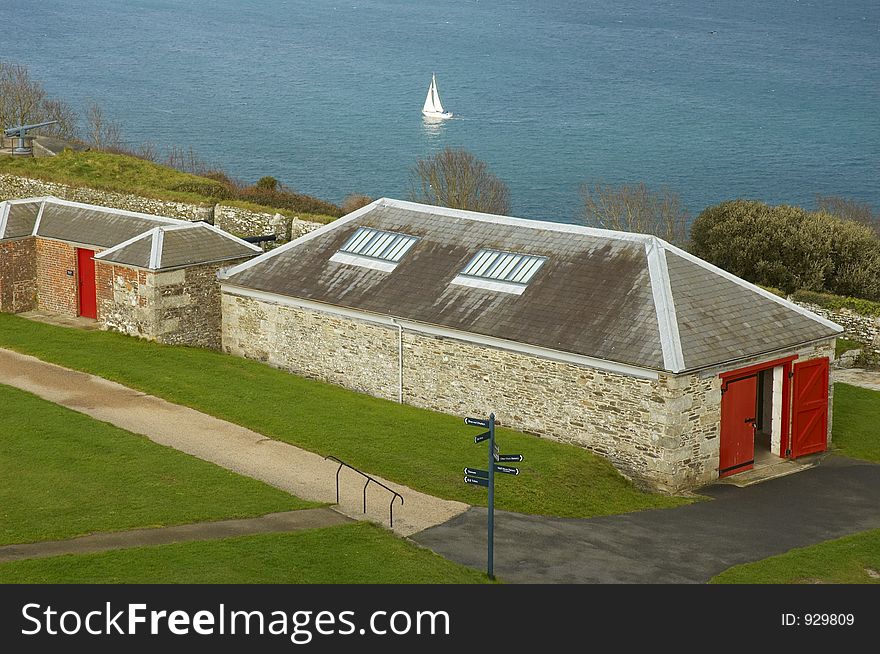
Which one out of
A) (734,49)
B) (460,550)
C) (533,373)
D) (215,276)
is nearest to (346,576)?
(460,550)

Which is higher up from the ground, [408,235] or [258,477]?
[408,235]

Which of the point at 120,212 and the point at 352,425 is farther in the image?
the point at 120,212

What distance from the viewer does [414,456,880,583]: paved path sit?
18969mm

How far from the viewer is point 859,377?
1275 inches

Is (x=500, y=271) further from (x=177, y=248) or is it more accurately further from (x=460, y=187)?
(x=460, y=187)

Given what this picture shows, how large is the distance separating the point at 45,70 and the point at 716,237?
11326 cm

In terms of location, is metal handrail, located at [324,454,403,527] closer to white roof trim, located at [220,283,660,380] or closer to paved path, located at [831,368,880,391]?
white roof trim, located at [220,283,660,380]

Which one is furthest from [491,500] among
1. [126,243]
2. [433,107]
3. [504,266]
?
[433,107]

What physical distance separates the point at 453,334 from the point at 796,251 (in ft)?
55.8

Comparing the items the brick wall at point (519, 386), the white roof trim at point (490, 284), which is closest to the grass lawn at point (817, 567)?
the brick wall at point (519, 386)

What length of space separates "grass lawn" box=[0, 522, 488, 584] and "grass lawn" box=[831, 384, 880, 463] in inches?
458

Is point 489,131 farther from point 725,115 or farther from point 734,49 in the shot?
point 734,49

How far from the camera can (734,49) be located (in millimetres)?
164125

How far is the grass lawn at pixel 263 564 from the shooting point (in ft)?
56.2
